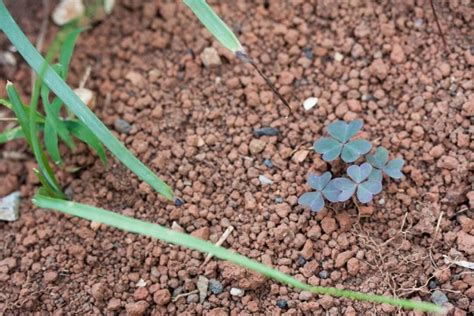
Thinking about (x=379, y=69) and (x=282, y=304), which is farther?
(x=379, y=69)

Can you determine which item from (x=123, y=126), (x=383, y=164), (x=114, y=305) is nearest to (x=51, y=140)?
(x=123, y=126)

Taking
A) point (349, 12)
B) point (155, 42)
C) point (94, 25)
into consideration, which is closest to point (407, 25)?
point (349, 12)

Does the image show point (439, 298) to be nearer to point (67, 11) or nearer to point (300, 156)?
point (300, 156)

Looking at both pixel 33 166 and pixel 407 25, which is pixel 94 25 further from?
pixel 407 25

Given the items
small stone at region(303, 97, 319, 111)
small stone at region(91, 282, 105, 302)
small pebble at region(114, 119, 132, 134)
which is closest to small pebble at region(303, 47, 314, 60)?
small stone at region(303, 97, 319, 111)

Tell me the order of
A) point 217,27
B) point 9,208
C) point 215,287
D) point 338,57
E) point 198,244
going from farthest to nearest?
point 338,57 → point 9,208 → point 215,287 → point 217,27 → point 198,244
